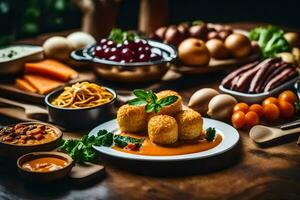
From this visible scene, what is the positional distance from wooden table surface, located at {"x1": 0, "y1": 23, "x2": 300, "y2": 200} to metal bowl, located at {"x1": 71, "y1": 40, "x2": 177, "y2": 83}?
29.4 inches

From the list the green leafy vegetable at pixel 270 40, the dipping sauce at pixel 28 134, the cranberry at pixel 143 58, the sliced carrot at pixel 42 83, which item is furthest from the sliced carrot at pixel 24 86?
the green leafy vegetable at pixel 270 40

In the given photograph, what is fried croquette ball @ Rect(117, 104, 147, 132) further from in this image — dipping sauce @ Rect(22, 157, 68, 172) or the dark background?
the dark background

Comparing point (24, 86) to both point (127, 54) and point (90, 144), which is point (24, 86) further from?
point (90, 144)

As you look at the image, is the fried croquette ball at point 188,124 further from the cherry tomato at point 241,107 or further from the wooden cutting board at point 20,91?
the wooden cutting board at point 20,91

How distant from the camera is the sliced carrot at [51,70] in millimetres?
2975

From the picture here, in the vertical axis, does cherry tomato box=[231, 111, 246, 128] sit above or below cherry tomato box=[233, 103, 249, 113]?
below

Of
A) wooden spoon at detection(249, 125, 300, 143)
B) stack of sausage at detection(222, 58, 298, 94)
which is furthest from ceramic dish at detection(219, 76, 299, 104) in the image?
wooden spoon at detection(249, 125, 300, 143)

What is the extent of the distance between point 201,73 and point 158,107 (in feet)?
3.13

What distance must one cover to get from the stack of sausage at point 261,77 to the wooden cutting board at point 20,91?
2.28 ft

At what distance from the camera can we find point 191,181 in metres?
2.05

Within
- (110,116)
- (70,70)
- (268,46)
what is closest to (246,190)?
(110,116)

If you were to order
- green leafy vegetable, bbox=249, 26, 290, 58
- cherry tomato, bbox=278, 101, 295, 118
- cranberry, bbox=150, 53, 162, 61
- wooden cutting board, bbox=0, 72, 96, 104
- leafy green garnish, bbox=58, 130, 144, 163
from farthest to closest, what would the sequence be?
green leafy vegetable, bbox=249, 26, 290, 58 → cranberry, bbox=150, 53, 162, 61 → wooden cutting board, bbox=0, 72, 96, 104 → cherry tomato, bbox=278, 101, 295, 118 → leafy green garnish, bbox=58, 130, 144, 163

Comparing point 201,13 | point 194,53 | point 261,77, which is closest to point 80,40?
point 194,53

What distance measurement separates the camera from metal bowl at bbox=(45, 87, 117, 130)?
2439mm
